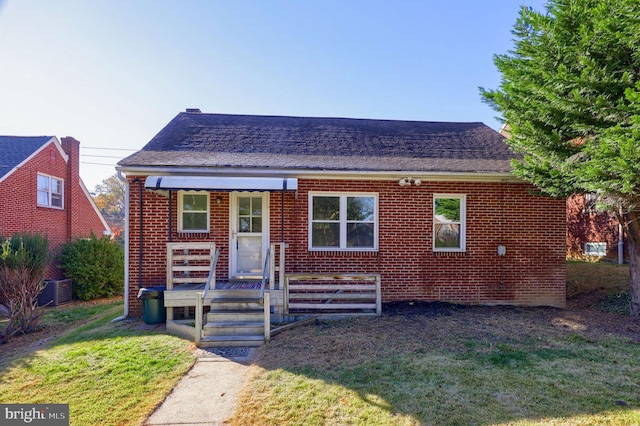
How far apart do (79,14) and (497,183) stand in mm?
10878

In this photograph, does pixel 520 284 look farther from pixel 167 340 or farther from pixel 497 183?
pixel 167 340

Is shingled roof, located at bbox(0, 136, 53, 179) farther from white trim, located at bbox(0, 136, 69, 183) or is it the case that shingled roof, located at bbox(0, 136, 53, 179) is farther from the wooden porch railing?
the wooden porch railing

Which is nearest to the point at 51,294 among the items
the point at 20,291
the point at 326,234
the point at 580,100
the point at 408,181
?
the point at 20,291

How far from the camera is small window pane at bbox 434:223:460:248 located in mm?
8688

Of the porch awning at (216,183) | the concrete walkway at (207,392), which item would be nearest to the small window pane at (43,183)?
the porch awning at (216,183)

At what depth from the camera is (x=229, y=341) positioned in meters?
5.96

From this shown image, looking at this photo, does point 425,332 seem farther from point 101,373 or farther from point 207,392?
point 101,373

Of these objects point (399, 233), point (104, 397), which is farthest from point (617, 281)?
point (104, 397)

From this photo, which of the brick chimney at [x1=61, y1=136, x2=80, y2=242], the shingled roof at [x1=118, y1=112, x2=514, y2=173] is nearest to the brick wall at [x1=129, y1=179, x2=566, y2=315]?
the shingled roof at [x1=118, y1=112, x2=514, y2=173]

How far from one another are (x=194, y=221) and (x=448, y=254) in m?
6.22

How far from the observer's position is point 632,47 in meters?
5.66

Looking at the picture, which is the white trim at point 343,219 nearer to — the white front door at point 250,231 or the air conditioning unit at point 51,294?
the white front door at point 250,231

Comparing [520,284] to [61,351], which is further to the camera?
[520,284]

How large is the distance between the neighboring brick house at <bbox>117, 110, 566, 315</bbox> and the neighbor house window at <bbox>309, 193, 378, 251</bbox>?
25 mm
